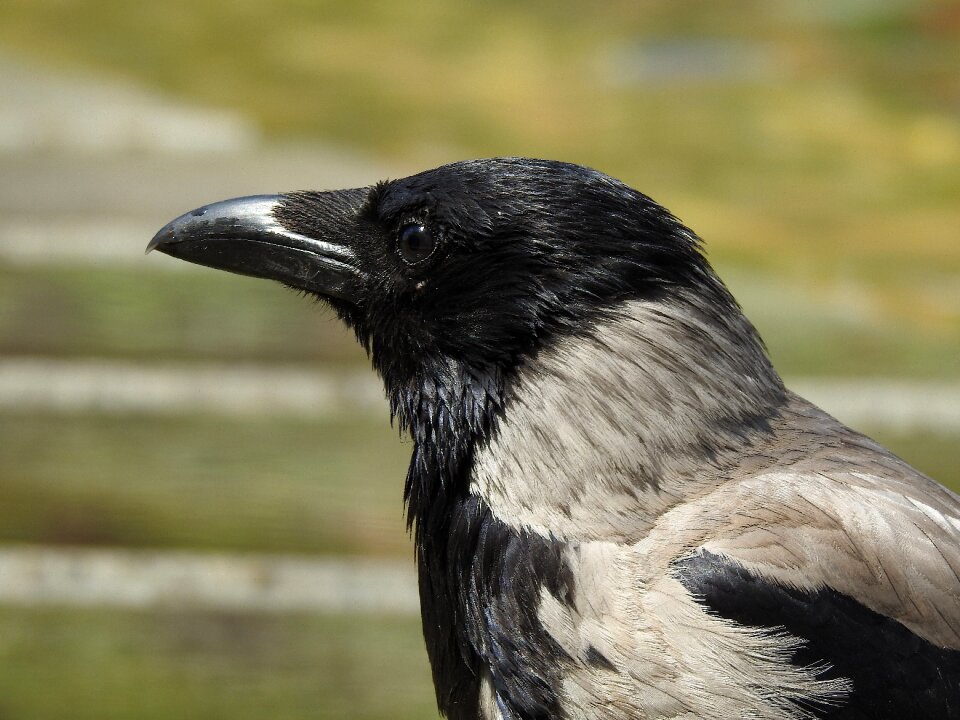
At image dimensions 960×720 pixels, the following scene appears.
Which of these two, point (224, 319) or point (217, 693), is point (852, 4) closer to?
point (224, 319)

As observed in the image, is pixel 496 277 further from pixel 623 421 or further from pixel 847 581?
pixel 847 581

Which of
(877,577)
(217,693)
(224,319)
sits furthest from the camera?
(224,319)

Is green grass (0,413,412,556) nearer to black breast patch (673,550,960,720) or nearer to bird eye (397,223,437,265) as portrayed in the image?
bird eye (397,223,437,265)

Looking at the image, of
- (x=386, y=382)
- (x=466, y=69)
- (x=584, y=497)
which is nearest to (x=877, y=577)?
(x=584, y=497)

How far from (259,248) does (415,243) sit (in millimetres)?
260

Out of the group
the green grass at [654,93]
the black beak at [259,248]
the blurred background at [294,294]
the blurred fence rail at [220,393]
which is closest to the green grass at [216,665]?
the blurred background at [294,294]

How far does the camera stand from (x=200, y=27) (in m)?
4.48

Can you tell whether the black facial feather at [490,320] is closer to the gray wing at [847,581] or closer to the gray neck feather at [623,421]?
the gray neck feather at [623,421]

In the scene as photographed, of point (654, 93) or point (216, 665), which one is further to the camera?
point (654, 93)

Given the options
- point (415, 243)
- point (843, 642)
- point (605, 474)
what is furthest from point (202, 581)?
point (843, 642)

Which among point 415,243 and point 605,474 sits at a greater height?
point 415,243

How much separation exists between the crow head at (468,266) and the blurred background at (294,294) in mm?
2008

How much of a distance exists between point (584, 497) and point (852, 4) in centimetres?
365

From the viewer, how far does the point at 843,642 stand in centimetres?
137
